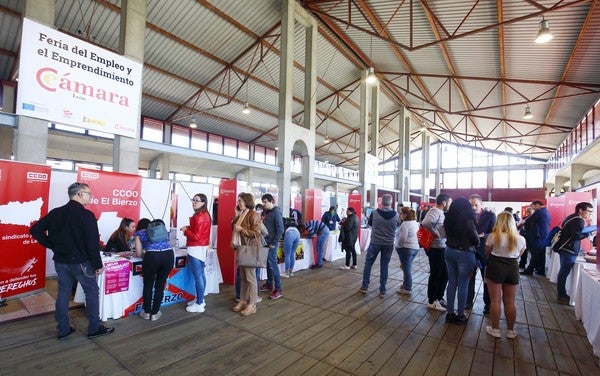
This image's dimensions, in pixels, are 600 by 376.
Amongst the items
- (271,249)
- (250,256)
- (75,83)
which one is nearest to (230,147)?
(75,83)

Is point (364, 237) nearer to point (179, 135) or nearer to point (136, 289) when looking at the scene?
point (136, 289)

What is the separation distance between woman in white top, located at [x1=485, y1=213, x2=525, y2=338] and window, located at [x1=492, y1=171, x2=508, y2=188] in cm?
2139

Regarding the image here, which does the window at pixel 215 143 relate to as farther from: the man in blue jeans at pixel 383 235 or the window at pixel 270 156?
the man in blue jeans at pixel 383 235

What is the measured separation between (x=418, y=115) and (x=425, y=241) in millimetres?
14014

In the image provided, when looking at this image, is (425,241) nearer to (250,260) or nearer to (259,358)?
(250,260)

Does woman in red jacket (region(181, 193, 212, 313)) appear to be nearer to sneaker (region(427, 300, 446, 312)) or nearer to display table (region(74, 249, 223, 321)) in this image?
display table (region(74, 249, 223, 321))

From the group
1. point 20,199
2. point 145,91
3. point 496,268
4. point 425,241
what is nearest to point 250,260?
point 425,241

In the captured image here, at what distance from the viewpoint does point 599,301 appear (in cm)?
268

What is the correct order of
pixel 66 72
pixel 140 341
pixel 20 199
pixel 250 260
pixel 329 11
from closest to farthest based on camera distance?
1. pixel 140 341
2. pixel 250 260
3. pixel 20 199
4. pixel 66 72
5. pixel 329 11

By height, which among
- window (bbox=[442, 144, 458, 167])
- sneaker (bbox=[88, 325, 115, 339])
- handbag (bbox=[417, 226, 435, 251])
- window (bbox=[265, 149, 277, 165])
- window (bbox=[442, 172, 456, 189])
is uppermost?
window (bbox=[442, 144, 458, 167])

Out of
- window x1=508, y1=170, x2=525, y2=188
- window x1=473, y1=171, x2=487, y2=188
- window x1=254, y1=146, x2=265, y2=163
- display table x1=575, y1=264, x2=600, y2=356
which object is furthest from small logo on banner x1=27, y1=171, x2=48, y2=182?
window x1=508, y1=170, x2=525, y2=188

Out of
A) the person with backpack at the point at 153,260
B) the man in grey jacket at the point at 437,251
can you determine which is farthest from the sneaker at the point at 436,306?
the person with backpack at the point at 153,260

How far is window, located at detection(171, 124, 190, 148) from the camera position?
13938 mm

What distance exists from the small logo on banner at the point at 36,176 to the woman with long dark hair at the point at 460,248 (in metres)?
4.99
